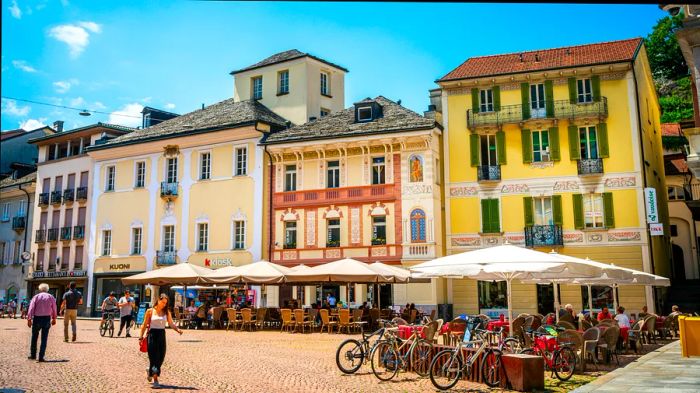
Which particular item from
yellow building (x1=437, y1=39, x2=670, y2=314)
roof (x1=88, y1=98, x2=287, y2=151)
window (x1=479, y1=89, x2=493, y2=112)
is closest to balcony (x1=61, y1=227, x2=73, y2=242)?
roof (x1=88, y1=98, x2=287, y2=151)

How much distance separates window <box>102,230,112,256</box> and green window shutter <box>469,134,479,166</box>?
23000 millimetres

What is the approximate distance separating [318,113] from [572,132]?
15774 millimetres

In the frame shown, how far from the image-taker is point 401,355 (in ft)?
43.0

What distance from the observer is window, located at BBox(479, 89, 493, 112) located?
107ft

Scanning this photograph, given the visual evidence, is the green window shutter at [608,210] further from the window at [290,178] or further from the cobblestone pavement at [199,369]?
the window at [290,178]

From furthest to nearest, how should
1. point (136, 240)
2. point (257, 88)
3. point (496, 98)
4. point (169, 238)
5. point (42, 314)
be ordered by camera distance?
point (257, 88)
point (136, 240)
point (169, 238)
point (496, 98)
point (42, 314)

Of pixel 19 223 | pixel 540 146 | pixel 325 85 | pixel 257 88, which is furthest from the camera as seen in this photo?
pixel 19 223

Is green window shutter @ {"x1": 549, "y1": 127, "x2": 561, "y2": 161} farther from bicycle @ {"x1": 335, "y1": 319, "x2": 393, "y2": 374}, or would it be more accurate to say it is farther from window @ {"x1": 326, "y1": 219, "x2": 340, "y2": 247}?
bicycle @ {"x1": 335, "y1": 319, "x2": 393, "y2": 374}

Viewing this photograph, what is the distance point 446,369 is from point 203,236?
28.0 meters

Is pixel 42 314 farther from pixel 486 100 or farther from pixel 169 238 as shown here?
pixel 169 238

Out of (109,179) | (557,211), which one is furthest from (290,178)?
(557,211)

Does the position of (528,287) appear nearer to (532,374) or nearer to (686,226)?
(686,226)

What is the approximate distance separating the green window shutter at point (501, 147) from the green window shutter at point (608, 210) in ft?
16.3

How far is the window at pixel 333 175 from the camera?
34438 mm
